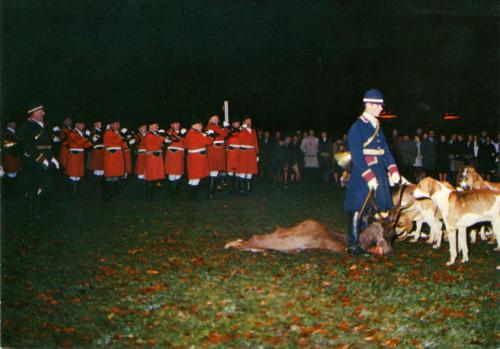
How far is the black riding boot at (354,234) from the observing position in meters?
8.34

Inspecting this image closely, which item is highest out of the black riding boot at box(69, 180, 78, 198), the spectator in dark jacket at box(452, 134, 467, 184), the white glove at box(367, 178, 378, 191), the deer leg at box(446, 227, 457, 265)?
the white glove at box(367, 178, 378, 191)

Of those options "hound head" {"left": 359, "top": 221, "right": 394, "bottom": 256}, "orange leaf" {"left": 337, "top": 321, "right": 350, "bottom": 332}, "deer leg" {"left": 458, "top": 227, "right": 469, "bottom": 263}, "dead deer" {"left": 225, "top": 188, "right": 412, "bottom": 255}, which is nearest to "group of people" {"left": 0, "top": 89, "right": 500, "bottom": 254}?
"hound head" {"left": 359, "top": 221, "right": 394, "bottom": 256}

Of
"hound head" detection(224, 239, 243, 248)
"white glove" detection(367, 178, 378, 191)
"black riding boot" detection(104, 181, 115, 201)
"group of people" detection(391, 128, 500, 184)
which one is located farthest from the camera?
"group of people" detection(391, 128, 500, 184)

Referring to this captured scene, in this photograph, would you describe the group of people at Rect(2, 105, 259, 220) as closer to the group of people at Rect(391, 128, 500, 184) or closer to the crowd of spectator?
the crowd of spectator

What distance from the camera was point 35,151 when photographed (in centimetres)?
1112

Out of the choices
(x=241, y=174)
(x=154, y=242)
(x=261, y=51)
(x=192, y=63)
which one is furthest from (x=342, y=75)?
(x=154, y=242)

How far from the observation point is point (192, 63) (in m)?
28.4

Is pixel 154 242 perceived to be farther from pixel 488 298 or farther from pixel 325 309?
pixel 488 298

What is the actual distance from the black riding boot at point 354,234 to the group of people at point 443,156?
13948 millimetres

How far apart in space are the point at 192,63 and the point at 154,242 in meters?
19.9

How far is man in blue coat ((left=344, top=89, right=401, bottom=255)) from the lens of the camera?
7965 millimetres

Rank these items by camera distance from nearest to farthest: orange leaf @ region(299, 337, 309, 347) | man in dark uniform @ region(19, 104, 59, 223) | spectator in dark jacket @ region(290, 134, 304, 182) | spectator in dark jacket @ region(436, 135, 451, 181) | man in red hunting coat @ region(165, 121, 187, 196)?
orange leaf @ region(299, 337, 309, 347) → man in dark uniform @ region(19, 104, 59, 223) → man in red hunting coat @ region(165, 121, 187, 196) → spectator in dark jacket @ region(436, 135, 451, 181) → spectator in dark jacket @ region(290, 134, 304, 182)

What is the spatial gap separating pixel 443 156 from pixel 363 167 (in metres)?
15.8

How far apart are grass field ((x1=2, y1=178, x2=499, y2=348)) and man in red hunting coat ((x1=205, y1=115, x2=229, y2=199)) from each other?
20.2 ft
